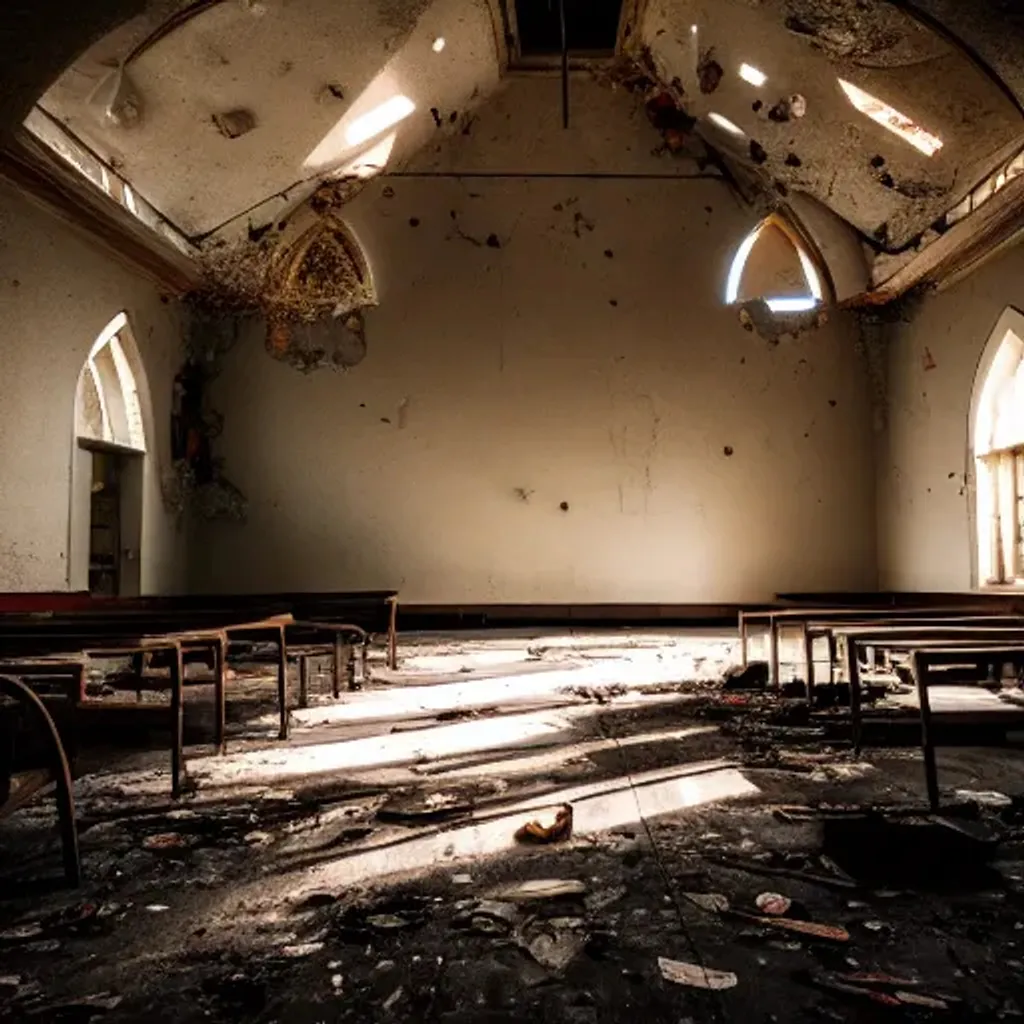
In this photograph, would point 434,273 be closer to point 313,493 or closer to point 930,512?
point 313,493

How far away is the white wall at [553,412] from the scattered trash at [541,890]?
7892 mm

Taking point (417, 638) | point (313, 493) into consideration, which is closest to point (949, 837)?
point (417, 638)

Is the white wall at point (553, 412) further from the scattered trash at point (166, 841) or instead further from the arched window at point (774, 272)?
the scattered trash at point (166, 841)

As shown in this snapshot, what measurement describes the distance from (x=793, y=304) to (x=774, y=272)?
44 centimetres

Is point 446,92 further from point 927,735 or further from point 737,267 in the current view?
point 927,735

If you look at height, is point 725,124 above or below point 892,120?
above

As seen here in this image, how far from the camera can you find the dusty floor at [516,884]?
1.66m

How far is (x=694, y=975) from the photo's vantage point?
5.66 feet

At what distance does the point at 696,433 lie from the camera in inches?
400

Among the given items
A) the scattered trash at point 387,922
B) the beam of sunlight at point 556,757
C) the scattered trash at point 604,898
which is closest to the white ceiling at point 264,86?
the beam of sunlight at point 556,757

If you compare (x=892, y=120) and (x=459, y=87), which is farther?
(x=459, y=87)

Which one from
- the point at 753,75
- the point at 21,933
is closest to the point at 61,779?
the point at 21,933

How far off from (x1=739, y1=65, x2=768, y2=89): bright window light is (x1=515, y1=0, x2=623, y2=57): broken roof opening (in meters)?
1.57

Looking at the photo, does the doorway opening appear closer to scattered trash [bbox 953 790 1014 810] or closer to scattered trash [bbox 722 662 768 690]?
scattered trash [bbox 722 662 768 690]
